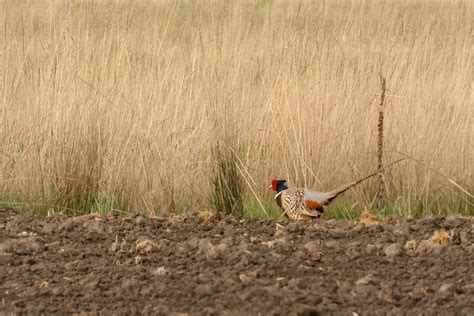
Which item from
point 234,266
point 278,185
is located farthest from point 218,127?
point 234,266

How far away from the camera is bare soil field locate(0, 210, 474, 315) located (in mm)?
3898

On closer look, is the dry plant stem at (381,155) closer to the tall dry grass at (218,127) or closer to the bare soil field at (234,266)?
the tall dry grass at (218,127)

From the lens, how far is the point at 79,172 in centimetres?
641

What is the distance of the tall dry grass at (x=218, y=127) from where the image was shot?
21.0 ft

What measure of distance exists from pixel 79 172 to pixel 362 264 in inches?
97.9

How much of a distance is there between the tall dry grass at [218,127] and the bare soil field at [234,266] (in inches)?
36.7

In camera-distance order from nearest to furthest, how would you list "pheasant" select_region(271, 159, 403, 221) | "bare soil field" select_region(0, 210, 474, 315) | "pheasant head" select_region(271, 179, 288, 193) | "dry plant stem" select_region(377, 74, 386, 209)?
"bare soil field" select_region(0, 210, 474, 315) → "pheasant" select_region(271, 159, 403, 221) → "pheasant head" select_region(271, 179, 288, 193) → "dry plant stem" select_region(377, 74, 386, 209)

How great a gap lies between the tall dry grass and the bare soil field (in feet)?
3.06

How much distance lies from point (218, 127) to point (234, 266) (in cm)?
215

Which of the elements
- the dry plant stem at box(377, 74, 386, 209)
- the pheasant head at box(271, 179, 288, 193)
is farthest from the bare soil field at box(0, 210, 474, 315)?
the dry plant stem at box(377, 74, 386, 209)

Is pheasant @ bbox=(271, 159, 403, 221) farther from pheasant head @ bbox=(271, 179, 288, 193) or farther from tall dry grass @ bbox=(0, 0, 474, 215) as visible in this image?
tall dry grass @ bbox=(0, 0, 474, 215)

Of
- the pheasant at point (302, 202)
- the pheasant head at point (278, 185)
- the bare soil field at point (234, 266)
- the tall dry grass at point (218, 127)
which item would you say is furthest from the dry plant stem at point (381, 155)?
the bare soil field at point (234, 266)

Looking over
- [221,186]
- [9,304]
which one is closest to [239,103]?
Result: [221,186]

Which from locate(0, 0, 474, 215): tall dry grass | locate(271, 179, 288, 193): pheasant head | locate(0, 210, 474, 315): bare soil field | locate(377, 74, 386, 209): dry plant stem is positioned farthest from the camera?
locate(0, 0, 474, 215): tall dry grass
